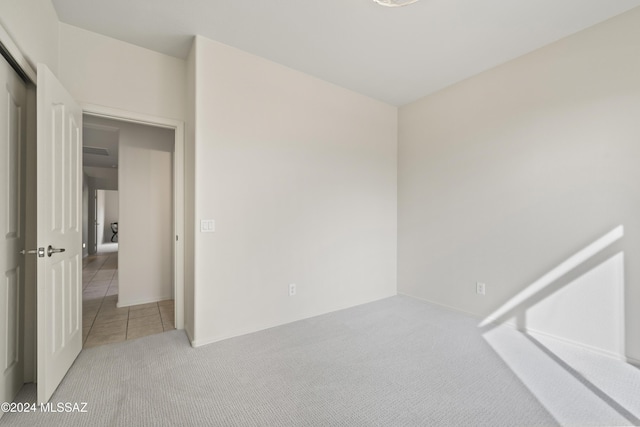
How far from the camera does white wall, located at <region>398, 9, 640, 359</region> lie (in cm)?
219

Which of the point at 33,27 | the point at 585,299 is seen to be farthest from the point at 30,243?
the point at 585,299

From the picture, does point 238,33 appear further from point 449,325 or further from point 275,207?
point 449,325

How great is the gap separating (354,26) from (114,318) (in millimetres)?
3856

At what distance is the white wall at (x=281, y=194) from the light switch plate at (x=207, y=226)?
0.12 ft

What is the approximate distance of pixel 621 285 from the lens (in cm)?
218

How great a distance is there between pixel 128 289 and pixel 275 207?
2379 millimetres

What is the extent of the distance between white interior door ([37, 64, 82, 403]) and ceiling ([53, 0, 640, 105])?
0.87 meters

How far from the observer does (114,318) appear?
3.04 metres

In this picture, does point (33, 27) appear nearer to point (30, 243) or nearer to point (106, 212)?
point (30, 243)

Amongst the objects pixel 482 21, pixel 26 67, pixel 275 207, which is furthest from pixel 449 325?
pixel 26 67

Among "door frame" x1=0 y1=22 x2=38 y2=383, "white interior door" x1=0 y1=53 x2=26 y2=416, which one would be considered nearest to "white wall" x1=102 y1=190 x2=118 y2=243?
"door frame" x1=0 y1=22 x2=38 y2=383

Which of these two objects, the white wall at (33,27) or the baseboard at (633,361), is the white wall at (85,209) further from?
the baseboard at (633,361)

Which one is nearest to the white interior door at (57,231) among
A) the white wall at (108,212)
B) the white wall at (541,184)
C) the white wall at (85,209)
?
the white wall at (541,184)

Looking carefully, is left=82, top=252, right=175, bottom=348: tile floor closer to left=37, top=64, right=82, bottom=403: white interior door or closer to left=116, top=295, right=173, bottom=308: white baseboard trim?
left=116, top=295, right=173, bottom=308: white baseboard trim
